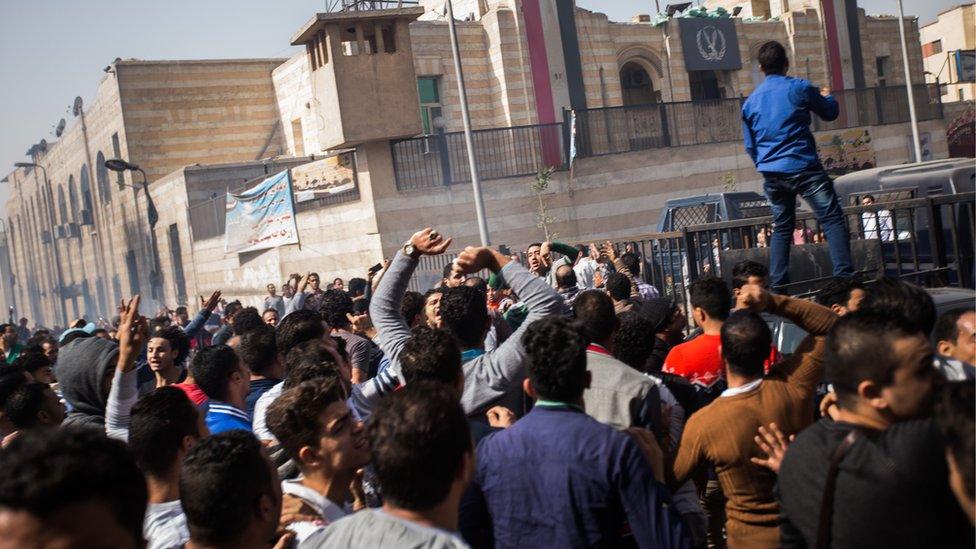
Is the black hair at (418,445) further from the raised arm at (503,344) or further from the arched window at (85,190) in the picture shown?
the arched window at (85,190)

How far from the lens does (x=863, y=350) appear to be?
269 centimetres

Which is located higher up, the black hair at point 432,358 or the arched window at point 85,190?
the arched window at point 85,190

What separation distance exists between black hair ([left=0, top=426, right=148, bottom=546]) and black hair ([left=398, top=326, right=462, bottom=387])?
1749 mm

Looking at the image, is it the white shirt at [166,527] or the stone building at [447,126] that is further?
the stone building at [447,126]

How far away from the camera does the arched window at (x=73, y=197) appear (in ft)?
139

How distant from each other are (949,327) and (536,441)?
212 cm

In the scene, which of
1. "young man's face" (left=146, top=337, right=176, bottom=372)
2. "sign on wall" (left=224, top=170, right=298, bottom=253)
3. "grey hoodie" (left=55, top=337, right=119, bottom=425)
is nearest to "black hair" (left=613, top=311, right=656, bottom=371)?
"grey hoodie" (left=55, top=337, right=119, bottom=425)

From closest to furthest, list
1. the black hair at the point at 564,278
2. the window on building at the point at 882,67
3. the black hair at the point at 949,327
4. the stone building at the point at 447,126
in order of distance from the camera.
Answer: the black hair at the point at 949,327 < the black hair at the point at 564,278 < the stone building at the point at 447,126 < the window on building at the point at 882,67

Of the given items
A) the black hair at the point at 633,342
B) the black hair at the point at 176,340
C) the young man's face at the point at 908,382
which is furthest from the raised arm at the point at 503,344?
the black hair at the point at 176,340

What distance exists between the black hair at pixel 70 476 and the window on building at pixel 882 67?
3636cm

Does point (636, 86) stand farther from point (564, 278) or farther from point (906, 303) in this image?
point (906, 303)

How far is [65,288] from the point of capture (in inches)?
1880

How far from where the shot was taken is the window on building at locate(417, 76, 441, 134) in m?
27.7

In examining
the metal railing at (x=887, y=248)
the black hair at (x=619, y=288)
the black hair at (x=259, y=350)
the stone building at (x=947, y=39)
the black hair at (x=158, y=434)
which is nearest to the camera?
the black hair at (x=158, y=434)
